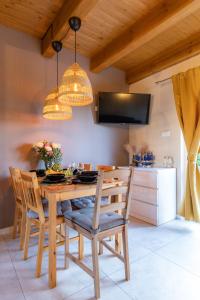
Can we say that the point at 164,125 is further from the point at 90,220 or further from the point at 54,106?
the point at 90,220

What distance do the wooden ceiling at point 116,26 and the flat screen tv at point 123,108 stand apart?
544 millimetres

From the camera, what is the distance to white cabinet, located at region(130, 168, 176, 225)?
285 cm

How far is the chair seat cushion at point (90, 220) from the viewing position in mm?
1573

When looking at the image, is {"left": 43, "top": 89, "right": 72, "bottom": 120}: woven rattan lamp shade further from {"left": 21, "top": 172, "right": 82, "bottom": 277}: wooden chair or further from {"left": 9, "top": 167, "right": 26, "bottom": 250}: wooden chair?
{"left": 21, "top": 172, "right": 82, "bottom": 277}: wooden chair

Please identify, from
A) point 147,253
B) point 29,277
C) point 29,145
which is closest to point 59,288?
point 29,277

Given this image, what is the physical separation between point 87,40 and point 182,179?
8.66 feet

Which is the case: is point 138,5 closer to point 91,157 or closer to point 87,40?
point 87,40

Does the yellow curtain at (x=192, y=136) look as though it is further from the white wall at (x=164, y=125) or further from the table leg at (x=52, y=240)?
the table leg at (x=52, y=240)

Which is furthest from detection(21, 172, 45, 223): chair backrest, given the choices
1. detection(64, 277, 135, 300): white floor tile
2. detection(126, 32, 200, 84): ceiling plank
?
detection(126, 32, 200, 84): ceiling plank

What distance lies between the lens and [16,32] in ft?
8.83

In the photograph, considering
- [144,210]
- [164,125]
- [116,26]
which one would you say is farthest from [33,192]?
[164,125]

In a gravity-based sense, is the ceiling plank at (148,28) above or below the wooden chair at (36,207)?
above

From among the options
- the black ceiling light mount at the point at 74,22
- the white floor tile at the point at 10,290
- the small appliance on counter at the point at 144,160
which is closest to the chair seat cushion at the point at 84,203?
the white floor tile at the point at 10,290

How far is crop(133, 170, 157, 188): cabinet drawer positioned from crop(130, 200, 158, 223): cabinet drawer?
321mm
